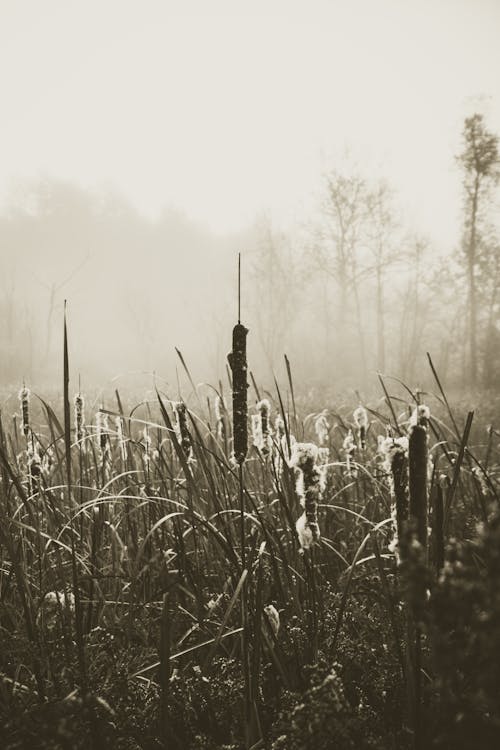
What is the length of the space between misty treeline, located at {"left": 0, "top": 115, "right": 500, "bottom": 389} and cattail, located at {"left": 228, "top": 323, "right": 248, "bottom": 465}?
20614mm

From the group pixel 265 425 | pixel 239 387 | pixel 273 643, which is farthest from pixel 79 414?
pixel 273 643

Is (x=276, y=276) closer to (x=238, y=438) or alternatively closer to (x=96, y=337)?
(x=96, y=337)

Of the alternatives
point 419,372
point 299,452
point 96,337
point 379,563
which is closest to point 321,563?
point 379,563

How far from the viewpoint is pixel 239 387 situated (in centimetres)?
148

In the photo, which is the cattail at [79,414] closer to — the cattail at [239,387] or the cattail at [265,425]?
the cattail at [265,425]

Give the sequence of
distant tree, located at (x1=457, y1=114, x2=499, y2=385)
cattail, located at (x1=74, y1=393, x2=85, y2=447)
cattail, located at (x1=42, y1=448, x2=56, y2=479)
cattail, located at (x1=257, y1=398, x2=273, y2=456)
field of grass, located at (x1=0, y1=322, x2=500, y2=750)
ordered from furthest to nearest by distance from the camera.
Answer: distant tree, located at (x1=457, y1=114, x2=499, y2=385) < cattail, located at (x1=74, y1=393, x2=85, y2=447) < cattail, located at (x1=42, y1=448, x2=56, y2=479) < cattail, located at (x1=257, y1=398, x2=273, y2=456) < field of grass, located at (x1=0, y1=322, x2=500, y2=750)

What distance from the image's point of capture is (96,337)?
242 ft

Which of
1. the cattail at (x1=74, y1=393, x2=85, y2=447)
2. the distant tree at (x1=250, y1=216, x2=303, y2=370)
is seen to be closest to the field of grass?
the cattail at (x1=74, y1=393, x2=85, y2=447)

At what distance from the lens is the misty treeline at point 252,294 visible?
109ft

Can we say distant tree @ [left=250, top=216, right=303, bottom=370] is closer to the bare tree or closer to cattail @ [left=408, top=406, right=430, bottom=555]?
the bare tree

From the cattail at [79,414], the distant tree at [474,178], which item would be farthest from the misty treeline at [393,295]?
the cattail at [79,414]

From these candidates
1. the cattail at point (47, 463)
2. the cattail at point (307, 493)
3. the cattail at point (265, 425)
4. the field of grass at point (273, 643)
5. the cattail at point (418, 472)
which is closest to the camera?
the field of grass at point (273, 643)

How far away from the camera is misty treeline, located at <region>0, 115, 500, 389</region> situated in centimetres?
3312

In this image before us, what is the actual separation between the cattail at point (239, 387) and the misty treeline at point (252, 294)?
67.6ft
